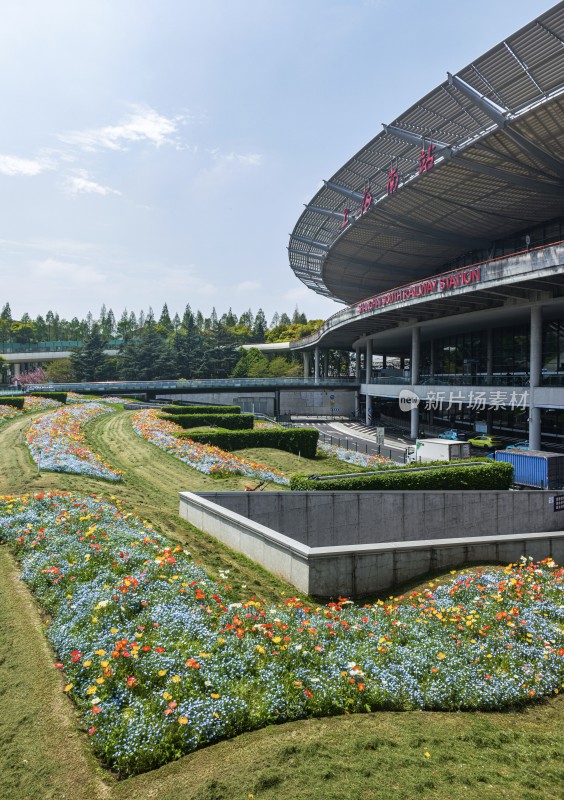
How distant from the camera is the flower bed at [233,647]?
222 inches

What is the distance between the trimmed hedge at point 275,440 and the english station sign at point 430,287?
1530cm

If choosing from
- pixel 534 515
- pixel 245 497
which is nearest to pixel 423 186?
pixel 534 515

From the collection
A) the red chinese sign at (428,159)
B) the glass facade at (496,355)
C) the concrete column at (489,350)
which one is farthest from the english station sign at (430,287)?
the concrete column at (489,350)

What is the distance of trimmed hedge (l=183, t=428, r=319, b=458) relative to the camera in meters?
29.3

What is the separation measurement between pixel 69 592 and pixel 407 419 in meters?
62.4

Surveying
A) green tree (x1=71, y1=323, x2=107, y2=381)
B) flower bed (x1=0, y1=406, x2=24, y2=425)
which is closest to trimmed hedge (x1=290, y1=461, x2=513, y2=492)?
flower bed (x1=0, y1=406, x2=24, y2=425)

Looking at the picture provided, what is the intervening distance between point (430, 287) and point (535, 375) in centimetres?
1014

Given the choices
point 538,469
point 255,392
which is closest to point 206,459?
point 538,469

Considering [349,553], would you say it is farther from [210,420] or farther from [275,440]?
[210,420]

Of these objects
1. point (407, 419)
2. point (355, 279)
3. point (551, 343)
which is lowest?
point (407, 419)

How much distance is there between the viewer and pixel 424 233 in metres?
47.3

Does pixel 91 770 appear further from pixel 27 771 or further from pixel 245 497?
pixel 245 497

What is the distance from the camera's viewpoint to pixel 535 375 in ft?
112

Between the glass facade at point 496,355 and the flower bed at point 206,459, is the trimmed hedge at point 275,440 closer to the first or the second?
the flower bed at point 206,459
